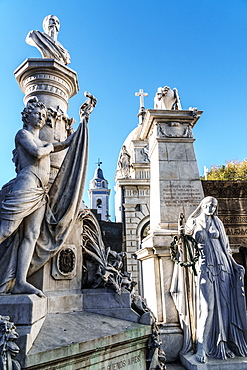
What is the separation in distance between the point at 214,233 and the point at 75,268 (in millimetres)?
2573

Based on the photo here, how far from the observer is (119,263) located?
437cm

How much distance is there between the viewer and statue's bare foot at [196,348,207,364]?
4566mm

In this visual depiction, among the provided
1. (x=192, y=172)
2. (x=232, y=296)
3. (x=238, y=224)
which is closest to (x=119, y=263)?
(x=232, y=296)

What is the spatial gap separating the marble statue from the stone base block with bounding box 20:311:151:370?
0.52m

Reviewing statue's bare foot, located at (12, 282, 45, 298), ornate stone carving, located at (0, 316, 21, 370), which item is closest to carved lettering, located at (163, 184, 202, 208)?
statue's bare foot, located at (12, 282, 45, 298)

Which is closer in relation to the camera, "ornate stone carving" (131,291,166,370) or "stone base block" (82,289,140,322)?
"ornate stone carving" (131,291,166,370)

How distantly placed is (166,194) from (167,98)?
8.70ft

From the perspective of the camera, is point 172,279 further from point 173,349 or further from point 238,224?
point 238,224

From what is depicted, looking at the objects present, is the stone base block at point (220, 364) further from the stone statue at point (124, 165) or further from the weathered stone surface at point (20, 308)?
the stone statue at point (124, 165)

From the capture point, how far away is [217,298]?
4.91 meters

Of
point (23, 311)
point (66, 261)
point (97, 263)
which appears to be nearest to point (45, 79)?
point (66, 261)

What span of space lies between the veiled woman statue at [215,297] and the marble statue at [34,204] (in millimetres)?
2518

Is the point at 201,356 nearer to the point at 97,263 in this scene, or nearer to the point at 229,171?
the point at 97,263

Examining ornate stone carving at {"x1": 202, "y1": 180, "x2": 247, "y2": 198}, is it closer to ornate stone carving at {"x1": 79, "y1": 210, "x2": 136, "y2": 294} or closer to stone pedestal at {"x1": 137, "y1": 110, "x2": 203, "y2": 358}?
stone pedestal at {"x1": 137, "y1": 110, "x2": 203, "y2": 358}
